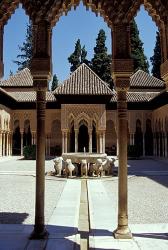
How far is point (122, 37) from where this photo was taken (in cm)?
582

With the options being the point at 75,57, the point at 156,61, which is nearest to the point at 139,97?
the point at 156,61

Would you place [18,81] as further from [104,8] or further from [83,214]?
[104,8]

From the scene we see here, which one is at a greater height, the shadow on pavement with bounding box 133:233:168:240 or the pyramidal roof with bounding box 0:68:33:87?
the pyramidal roof with bounding box 0:68:33:87

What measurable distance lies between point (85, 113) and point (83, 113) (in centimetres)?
18

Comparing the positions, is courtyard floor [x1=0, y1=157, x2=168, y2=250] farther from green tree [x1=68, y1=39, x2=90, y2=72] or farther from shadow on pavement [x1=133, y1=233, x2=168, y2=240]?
green tree [x1=68, y1=39, x2=90, y2=72]

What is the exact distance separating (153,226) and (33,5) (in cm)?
454

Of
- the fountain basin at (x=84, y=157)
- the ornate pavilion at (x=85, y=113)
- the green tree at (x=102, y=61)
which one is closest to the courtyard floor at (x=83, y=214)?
the fountain basin at (x=84, y=157)

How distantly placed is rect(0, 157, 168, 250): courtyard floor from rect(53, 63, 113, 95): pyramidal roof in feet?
49.4

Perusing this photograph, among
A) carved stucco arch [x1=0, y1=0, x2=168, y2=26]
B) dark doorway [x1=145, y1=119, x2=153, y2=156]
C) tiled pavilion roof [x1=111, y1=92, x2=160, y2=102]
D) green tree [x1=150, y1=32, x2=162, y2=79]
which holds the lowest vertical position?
dark doorway [x1=145, y1=119, x2=153, y2=156]

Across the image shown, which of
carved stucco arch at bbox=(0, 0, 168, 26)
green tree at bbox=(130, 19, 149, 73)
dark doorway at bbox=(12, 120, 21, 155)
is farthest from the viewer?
green tree at bbox=(130, 19, 149, 73)

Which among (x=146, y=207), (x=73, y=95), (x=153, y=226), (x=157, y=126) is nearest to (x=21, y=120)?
(x=73, y=95)

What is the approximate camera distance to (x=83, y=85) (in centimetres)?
2967

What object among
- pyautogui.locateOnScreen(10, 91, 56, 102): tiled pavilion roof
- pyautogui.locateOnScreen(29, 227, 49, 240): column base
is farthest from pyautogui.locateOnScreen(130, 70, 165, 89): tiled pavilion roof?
pyautogui.locateOnScreen(29, 227, 49, 240): column base

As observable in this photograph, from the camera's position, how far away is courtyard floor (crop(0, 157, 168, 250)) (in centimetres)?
527
